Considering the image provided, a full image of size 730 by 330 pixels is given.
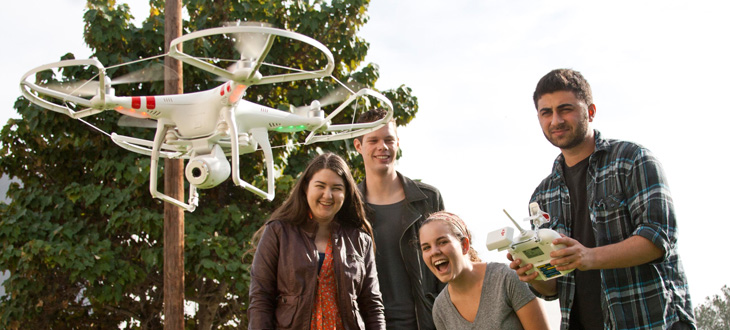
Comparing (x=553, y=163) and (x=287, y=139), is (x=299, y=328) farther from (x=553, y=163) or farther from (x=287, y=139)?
(x=287, y=139)

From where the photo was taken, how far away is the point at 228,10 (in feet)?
25.8

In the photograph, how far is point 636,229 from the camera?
180cm

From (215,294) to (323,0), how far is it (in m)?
3.96

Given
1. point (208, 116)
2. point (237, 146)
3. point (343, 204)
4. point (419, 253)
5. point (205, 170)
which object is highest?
point (208, 116)

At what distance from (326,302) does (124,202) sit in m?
5.45

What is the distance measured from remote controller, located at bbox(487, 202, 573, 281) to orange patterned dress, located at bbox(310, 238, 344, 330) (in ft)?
2.78

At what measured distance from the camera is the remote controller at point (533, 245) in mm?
1782

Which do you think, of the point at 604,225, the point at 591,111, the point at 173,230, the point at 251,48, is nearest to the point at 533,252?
the point at 604,225

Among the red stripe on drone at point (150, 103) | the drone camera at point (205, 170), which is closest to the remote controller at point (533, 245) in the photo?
the drone camera at point (205, 170)

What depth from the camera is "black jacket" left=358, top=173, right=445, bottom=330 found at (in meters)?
2.76

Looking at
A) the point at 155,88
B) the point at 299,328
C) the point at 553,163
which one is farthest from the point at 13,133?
the point at 553,163

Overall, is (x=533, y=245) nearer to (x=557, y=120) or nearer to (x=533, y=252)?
(x=533, y=252)

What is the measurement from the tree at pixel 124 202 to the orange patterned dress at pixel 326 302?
14.6 ft

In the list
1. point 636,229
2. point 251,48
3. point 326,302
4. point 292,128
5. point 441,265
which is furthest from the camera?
point 292,128
